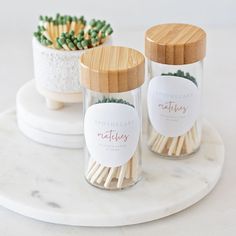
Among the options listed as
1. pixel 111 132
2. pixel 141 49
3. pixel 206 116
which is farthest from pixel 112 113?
pixel 141 49

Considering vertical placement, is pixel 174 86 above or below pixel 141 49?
above

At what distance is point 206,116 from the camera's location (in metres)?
1.13

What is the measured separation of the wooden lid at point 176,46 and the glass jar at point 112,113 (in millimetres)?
43

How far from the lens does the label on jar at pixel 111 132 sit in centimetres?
86

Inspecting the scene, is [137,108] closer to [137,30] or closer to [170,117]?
[170,117]

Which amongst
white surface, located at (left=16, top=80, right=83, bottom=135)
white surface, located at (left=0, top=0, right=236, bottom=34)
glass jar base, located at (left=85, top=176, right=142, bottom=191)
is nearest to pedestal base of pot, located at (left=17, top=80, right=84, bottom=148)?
white surface, located at (left=16, top=80, right=83, bottom=135)

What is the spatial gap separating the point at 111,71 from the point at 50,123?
0.72 ft

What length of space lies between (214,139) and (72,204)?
0.26m

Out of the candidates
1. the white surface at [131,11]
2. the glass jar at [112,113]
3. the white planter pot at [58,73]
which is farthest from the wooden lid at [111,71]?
the white surface at [131,11]

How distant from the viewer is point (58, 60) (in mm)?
1004

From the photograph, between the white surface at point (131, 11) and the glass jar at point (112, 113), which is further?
the white surface at point (131, 11)

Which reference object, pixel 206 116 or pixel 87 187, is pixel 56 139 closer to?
pixel 87 187

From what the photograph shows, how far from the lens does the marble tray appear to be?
87cm

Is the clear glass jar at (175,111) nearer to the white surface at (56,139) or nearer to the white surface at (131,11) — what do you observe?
A: the white surface at (56,139)
